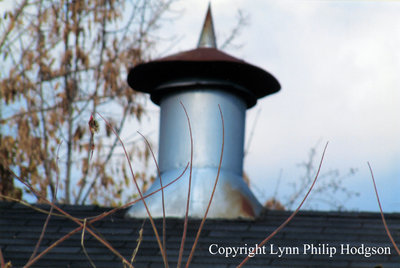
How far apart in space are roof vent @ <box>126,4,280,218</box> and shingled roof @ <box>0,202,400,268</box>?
125mm

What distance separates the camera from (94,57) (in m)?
8.25

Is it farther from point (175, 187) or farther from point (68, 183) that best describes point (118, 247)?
point (68, 183)

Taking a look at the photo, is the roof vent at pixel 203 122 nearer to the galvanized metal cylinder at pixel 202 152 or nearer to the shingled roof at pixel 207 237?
the galvanized metal cylinder at pixel 202 152

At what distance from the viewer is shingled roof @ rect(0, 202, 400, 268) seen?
3221 mm

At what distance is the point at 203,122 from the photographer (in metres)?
4.05

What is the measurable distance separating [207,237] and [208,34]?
1.82 meters

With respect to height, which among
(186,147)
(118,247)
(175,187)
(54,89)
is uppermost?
(54,89)

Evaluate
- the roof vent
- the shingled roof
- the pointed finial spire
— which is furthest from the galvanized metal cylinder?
the pointed finial spire

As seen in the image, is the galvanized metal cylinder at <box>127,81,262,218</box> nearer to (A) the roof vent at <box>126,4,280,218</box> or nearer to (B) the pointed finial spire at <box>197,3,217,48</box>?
(A) the roof vent at <box>126,4,280,218</box>

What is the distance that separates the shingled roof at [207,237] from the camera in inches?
127

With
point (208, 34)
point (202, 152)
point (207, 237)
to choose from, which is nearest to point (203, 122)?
point (202, 152)

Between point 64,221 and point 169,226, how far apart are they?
2.18 ft

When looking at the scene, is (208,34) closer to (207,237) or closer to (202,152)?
(202,152)

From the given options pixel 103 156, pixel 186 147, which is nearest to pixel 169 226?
pixel 186 147
